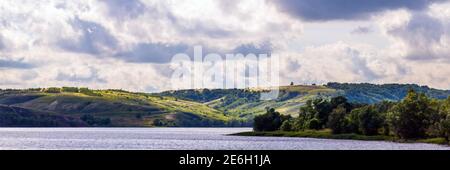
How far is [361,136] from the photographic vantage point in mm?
199500
